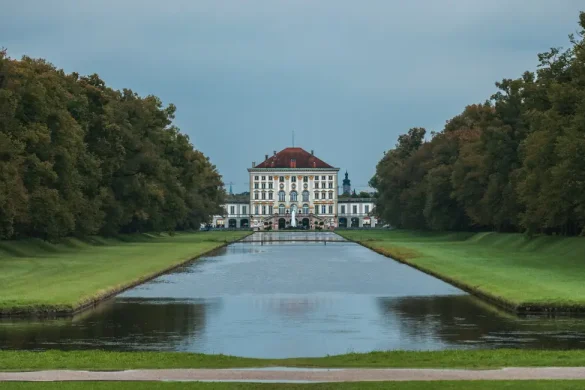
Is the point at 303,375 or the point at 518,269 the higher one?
the point at 518,269

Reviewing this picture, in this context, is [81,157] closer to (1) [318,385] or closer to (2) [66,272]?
(2) [66,272]

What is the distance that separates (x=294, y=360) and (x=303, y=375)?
2321 millimetres

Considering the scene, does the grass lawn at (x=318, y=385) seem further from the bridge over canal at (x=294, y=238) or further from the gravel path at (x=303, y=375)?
the bridge over canal at (x=294, y=238)

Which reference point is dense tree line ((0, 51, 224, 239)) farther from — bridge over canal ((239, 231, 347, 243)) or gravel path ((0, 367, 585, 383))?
gravel path ((0, 367, 585, 383))

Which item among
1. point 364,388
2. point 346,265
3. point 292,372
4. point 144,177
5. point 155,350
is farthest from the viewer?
point 144,177

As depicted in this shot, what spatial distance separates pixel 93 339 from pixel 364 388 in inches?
362

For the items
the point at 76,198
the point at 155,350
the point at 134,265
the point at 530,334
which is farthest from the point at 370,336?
the point at 76,198

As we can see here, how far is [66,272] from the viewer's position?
39656 mm

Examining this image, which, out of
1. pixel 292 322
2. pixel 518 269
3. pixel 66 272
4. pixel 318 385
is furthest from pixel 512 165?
pixel 318 385

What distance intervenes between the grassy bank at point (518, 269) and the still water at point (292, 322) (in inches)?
37.2

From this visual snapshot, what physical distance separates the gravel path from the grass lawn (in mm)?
467

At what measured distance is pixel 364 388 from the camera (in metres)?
13.6

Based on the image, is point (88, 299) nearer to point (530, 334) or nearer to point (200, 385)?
point (530, 334)

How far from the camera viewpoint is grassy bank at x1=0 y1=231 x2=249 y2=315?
89.9ft
